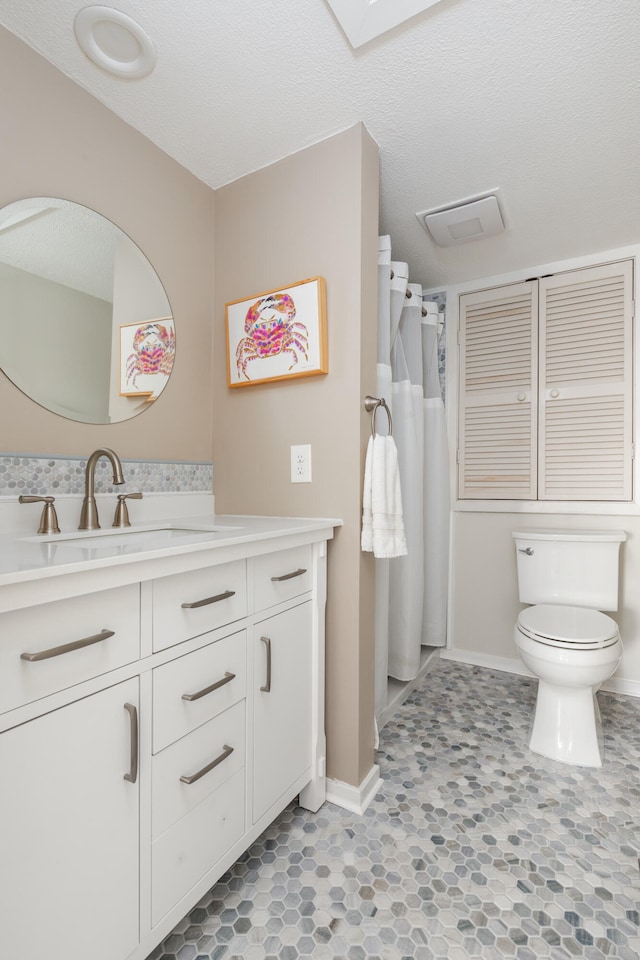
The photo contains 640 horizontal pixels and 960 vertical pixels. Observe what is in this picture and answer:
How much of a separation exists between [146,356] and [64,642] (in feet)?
3.67

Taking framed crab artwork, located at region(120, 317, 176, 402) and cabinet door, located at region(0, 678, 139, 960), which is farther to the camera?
framed crab artwork, located at region(120, 317, 176, 402)

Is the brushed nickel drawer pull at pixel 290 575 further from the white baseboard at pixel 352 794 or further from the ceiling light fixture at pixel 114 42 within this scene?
the ceiling light fixture at pixel 114 42

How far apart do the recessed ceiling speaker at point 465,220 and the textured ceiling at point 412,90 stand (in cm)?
5

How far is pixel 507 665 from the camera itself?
2.55 m

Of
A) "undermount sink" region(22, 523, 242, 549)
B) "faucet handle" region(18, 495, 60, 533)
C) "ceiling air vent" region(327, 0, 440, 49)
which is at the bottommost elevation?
"undermount sink" region(22, 523, 242, 549)

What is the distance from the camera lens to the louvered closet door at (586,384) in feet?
7.60

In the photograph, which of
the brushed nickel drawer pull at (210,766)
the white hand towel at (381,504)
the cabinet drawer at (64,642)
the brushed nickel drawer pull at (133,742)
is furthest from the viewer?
the white hand towel at (381,504)

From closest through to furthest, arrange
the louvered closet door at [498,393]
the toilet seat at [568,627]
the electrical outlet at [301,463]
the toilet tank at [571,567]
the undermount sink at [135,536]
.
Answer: the undermount sink at [135,536] → the electrical outlet at [301,463] → the toilet seat at [568,627] → the toilet tank at [571,567] → the louvered closet door at [498,393]

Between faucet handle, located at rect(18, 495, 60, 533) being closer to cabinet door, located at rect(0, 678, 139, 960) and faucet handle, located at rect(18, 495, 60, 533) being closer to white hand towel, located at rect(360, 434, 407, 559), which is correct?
cabinet door, located at rect(0, 678, 139, 960)

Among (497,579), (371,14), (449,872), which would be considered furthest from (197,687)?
(497,579)

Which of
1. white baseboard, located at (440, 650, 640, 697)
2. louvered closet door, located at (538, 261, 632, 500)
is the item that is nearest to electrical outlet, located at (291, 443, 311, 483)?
louvered closet door, located at (538, 261, 632, 500)

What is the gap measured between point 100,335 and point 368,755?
5.40ft

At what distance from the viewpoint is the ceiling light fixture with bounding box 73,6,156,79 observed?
120 cm

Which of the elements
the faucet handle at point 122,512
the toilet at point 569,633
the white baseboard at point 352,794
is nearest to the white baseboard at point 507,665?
the toilet at point 569,633
